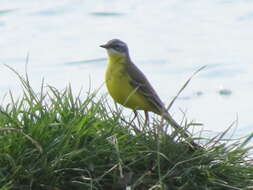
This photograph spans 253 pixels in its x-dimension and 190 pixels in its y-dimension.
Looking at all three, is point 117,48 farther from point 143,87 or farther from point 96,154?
point 96,154

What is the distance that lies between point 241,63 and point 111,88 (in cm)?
556

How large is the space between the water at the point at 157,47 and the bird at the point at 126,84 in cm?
198

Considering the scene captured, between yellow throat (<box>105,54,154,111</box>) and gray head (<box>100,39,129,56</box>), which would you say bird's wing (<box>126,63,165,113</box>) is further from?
gray head (<box>100,39,129,56</box>)

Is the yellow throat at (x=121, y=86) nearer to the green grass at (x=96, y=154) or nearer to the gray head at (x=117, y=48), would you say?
the gray head at (x=117, y=48)

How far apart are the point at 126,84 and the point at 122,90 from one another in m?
0.11

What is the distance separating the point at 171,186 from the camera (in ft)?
18.9

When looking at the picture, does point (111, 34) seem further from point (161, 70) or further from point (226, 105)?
point (226, 105)

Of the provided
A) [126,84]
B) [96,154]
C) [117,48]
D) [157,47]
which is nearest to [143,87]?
[126,84]

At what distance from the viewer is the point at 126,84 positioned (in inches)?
287

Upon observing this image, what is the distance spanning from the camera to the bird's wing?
7.30 metres

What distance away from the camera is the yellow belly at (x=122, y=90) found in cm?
713

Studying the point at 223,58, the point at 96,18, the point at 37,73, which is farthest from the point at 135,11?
the point at 37,73

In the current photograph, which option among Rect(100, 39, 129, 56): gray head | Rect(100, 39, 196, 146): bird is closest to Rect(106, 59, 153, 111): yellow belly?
Rect(100, 39, 196, 146): bird

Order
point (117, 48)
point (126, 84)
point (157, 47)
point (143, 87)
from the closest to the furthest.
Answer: point (126, 84) < point (143, 87) < point (117, 48) < point (157, 47)
